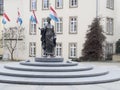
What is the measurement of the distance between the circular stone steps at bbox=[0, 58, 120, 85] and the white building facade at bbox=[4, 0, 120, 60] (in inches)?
872

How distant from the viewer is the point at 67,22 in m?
42.5

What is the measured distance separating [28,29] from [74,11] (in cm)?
615

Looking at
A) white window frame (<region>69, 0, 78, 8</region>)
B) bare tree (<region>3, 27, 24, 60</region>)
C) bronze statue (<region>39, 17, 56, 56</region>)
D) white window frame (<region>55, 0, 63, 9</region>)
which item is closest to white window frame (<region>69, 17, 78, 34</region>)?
white window frame (<region>69, 0, 78, 8</region>)

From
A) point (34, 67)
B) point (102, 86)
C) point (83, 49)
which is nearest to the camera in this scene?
point (102, 86)

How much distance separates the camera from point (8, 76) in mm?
17750

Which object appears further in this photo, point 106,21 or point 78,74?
point 106,21

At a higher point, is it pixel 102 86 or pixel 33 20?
pixel 33 20

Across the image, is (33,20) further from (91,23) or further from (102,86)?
(102,86)

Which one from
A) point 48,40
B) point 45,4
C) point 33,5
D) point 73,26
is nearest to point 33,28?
point 33,5

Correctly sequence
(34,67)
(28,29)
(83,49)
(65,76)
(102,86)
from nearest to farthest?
1. (102,86)
2. (65,76)
3. (34,67)
4. (83,49)
5. (28,29)

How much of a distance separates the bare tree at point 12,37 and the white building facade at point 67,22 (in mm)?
511

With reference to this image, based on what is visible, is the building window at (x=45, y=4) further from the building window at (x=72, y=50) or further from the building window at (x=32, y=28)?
the building window at (x=72, y=50)

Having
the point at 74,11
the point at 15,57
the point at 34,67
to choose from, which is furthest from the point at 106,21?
the point at 34,67

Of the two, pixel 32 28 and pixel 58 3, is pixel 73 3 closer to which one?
pixel 58 3
